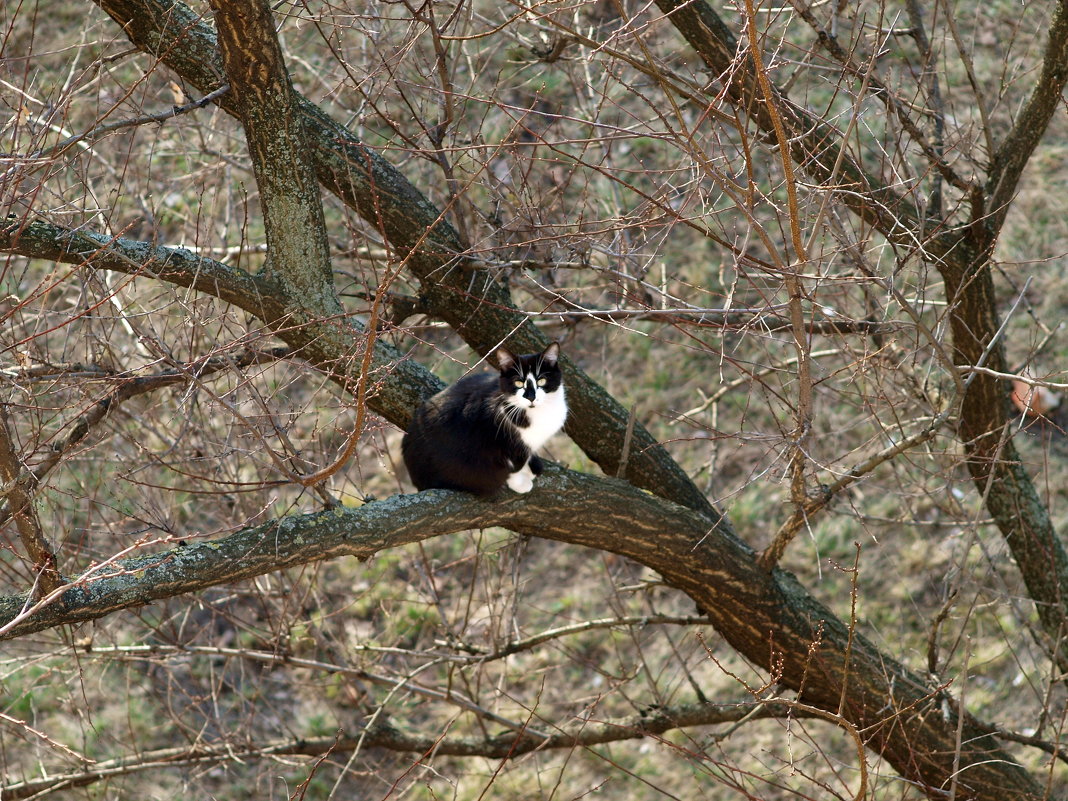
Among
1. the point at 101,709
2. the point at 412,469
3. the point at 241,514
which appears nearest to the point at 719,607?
the point at 412,469

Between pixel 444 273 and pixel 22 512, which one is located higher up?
pixel 444 273

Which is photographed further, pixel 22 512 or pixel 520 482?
pixel 520 482

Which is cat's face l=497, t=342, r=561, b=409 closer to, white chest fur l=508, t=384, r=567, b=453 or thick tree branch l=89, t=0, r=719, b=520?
white chest fur l=508, t=384, r=567, b=453

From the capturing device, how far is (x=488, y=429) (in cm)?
374

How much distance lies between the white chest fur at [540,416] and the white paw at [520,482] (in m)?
0.13

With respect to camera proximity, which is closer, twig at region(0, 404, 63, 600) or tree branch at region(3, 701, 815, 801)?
twig at region(0, 404, 63, 600)

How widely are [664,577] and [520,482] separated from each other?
1034 millimetres

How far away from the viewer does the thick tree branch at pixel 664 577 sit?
9.72 ft

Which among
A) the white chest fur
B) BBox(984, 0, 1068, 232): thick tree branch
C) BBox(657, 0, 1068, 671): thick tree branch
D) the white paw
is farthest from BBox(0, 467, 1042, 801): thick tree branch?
BBox(984, 0, 1068, 232): thick tree branch

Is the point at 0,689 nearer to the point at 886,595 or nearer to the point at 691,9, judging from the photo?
the point at 691,9

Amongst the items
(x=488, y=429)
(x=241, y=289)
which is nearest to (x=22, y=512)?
(x=241, y=289)

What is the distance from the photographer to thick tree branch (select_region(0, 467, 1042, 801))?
117 inches

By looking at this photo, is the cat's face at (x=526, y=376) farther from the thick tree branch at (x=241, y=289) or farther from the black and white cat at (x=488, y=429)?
the thick tree branch at (x=241, y=289)

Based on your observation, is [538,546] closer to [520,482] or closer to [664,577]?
[664,577]
